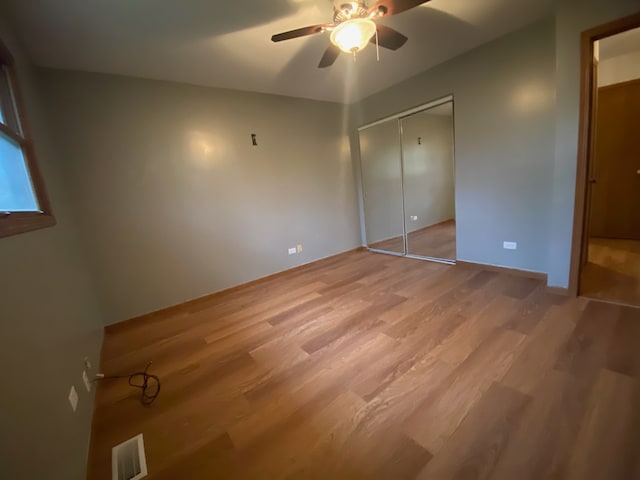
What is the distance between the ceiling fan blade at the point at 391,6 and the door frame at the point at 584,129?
157cm

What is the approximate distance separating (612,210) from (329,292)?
429cm

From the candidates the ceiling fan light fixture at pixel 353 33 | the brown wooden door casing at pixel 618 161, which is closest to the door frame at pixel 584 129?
the ceiling fan light fixture at pixel 353 33

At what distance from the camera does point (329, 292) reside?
3.03 meters

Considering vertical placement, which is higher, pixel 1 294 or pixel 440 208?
pixel 1 294

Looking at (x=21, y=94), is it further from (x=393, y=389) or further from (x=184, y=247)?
(x=393, y=389)

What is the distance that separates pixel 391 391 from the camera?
1.51 meters

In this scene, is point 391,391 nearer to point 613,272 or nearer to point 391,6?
point 391,6

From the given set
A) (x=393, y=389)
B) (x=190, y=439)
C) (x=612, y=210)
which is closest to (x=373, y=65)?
(x=393, y=389)

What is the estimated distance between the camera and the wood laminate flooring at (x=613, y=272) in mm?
2264

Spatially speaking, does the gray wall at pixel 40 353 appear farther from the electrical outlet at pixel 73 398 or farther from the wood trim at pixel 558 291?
the wood trim at pixel 558 291

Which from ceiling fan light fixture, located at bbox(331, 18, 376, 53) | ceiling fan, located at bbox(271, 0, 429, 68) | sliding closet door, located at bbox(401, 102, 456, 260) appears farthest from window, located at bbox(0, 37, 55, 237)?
sliding closet door, located at bbox(401, 102, 456, 260)

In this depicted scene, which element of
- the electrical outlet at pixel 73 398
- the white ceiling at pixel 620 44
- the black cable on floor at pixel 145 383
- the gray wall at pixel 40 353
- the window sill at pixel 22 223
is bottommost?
the black cable on floor at pixel 145 383

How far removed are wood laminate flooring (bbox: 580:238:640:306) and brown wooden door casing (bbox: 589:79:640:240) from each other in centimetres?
31

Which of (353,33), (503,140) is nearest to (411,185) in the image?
(503,140)
